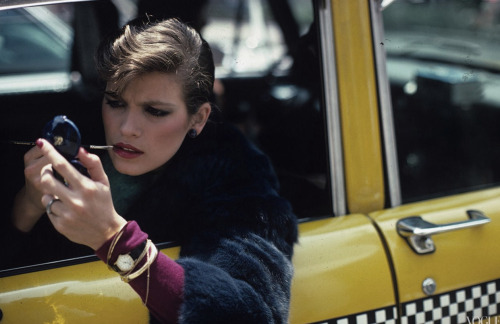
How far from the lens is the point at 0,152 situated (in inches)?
61.0

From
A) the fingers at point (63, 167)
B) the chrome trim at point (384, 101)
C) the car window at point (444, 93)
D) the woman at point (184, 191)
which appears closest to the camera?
the fingers at point (63, 167)

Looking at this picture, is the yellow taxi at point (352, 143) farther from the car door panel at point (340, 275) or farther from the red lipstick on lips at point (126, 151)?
the red lipstick on lips at point (126, 151)

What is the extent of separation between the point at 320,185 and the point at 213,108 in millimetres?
406

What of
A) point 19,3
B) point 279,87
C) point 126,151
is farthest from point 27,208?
point 279,87

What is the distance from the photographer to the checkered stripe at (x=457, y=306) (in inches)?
63.1

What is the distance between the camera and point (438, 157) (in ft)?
6.37

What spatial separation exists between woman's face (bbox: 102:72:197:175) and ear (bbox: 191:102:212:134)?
70 mm

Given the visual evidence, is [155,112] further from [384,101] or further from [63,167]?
[384,101]

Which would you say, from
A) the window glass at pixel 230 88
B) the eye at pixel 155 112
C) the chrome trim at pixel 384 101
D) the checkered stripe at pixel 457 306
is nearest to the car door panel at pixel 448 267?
the checkered stripe at pixel 457 306

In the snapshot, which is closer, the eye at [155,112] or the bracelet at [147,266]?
the bracelet at [147,266]

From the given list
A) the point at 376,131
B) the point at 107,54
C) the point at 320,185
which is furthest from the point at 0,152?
the point at 376,131

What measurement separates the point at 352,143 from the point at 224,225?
0.49 meters

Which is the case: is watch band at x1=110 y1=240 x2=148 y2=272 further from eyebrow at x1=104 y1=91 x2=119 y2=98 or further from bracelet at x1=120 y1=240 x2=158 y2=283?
eyebrow at x1=104 y1=91 x2=119 y2=98

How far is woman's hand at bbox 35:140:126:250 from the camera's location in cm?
109
